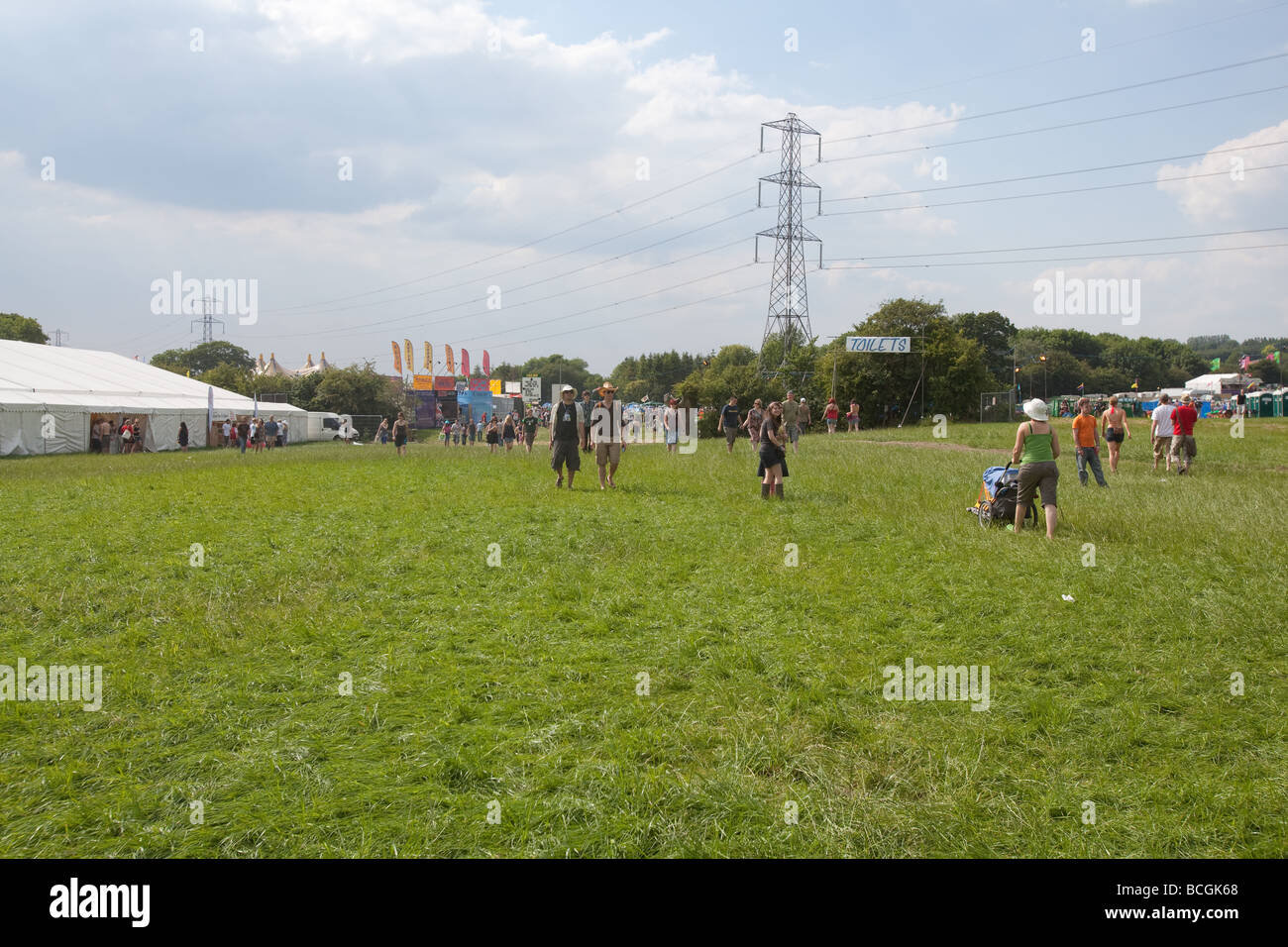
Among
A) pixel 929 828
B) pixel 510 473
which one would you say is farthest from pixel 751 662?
pixel 510 473

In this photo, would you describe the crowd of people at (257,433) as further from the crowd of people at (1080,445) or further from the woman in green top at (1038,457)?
the woman in green top at (1038,457)

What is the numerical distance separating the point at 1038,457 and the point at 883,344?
129ft

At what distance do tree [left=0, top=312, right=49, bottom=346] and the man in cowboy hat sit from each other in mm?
99747

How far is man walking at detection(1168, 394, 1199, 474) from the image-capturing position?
18.2 meters

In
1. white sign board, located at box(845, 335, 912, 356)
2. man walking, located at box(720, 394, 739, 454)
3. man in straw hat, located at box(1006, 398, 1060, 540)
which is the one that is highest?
white sign board, located at box(845, 335, 912, 356)

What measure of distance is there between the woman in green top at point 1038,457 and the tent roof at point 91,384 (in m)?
40.7

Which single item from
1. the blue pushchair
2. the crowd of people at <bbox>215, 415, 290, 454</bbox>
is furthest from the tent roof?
the blue pushchair

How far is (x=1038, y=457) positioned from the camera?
1030cm

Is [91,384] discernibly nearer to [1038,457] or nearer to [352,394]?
[352,394]

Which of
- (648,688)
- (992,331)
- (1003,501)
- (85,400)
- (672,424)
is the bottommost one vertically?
(648,688)

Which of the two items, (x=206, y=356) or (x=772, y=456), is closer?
(x=772, y=456)

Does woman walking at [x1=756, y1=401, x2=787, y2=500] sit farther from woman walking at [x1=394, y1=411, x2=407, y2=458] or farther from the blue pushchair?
woman walking at [x1=394, y1=411, x2=407, y2=458]

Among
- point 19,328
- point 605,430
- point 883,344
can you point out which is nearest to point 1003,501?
point 605,430

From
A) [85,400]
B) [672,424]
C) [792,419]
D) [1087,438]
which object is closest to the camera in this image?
[1087,438]
